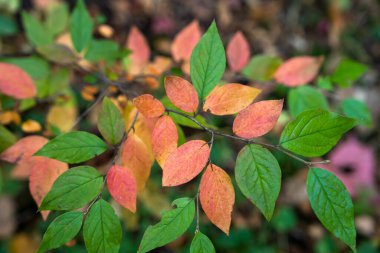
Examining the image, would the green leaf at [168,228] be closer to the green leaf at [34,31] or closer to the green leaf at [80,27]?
the green leaf at [80,27]

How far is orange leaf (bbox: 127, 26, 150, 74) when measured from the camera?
4.35ft

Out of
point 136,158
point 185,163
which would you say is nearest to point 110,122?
point 136,158

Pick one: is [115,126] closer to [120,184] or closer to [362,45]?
[120,184]

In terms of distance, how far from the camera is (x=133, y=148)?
83 centimetres

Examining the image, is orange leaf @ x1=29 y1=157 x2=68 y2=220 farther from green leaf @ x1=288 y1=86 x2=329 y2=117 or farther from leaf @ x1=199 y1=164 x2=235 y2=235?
green leaf @ x1=288 y1=86 x2=329 y2=117

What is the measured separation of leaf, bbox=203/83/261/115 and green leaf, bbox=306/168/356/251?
205mm

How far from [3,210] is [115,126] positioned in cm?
124

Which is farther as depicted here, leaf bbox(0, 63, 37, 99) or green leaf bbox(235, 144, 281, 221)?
leaf bbox(0, 63, 37, 99)

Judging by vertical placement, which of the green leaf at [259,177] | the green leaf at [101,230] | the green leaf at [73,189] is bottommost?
the green leaf at [101,230]

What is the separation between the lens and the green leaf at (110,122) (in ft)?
2.65

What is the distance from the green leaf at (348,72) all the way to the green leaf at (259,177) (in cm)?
62

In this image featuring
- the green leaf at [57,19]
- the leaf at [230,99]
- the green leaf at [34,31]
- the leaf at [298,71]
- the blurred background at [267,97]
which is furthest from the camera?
the blurred background at [267,97]

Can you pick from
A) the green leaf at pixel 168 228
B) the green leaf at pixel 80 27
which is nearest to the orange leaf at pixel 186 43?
the green leaf at pixel 80 27

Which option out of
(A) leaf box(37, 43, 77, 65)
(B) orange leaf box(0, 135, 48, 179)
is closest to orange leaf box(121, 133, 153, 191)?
(B) orange leaf box(0, 135, 48, 179)
